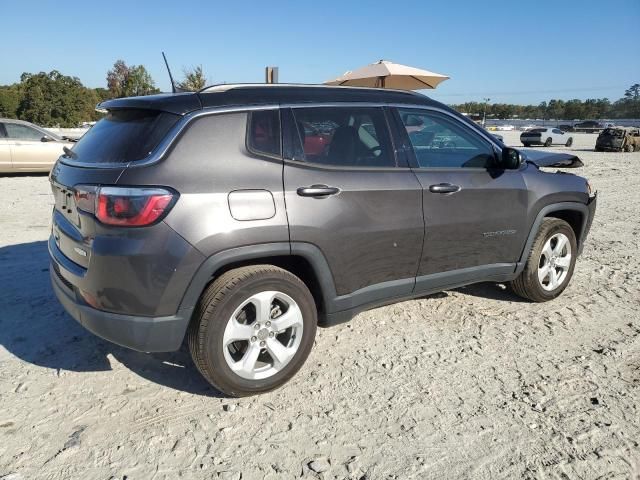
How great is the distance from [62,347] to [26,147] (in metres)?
10.4

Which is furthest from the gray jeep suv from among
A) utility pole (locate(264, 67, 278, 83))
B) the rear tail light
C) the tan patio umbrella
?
the tan patio umbrella

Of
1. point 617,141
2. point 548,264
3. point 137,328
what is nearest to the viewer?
point 137,328

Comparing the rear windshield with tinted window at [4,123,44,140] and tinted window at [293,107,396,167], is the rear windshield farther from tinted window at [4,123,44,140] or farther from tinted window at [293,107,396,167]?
tinted window at [4,123,44,140]

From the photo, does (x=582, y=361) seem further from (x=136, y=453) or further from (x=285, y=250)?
(x=136, y=453)

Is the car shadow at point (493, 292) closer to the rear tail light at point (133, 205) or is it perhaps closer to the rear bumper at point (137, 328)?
the rear bumper at point (137, 328)

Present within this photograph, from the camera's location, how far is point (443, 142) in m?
3.73

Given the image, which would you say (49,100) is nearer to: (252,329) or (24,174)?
(24,174)

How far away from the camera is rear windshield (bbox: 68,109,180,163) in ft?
8.66

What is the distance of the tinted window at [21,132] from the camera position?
11820mm

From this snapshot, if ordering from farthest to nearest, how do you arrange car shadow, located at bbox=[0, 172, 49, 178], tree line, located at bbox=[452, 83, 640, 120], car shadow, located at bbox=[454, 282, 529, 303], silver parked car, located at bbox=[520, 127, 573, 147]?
tree line, located at bbox=[452, 83, 640, 120] → silver parked car, located at bbox=[520, 127, 573, 147] → car shadow, located at bbox=[0, 172, 49, 178] → car shadow, located at bbox=[454, 282, 529, 303]

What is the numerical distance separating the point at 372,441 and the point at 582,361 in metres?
1.73

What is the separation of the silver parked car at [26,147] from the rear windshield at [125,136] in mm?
9804

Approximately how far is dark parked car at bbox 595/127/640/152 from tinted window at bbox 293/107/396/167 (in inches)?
1085

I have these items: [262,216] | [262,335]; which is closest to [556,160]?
[262,216]
